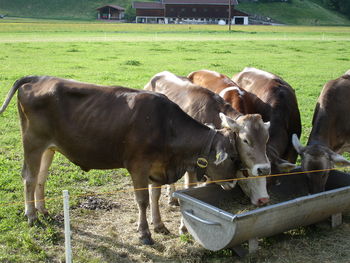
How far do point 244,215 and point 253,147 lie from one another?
976mm

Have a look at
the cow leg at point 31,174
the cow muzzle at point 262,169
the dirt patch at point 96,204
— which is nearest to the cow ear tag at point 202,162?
the cow muzzle at point 262,169

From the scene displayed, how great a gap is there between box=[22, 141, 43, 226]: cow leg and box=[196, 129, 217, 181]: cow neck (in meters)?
2.08

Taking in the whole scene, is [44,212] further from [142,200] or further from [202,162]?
[202,162]

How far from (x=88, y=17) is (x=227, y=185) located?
352 feet

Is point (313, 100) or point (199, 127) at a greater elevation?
point (199, 127)

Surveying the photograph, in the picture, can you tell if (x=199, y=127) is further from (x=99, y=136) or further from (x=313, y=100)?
(x=313, y=100)

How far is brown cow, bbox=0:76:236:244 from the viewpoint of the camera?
609 cm

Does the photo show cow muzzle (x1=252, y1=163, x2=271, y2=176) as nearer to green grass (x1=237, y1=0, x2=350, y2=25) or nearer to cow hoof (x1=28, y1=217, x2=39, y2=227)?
cow hoof (x1=28, y1=217, x2=39, y2=227)

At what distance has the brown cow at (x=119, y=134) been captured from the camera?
6086 mm

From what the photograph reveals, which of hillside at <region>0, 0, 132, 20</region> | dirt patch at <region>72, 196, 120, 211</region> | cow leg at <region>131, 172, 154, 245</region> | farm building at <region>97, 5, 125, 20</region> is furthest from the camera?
farm building at <region>97, 5, 125, 20</region>

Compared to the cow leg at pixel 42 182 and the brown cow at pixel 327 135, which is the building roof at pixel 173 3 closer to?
the brown cow at pixel 327 135

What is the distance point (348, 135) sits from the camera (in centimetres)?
801

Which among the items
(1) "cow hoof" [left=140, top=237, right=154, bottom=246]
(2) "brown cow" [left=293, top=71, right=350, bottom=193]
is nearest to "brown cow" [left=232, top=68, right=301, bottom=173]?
(2) "brown cow" [left=293, top=71, right=350, bottom=193]

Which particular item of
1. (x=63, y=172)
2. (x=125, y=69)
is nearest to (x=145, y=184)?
(x=63, y=172)
